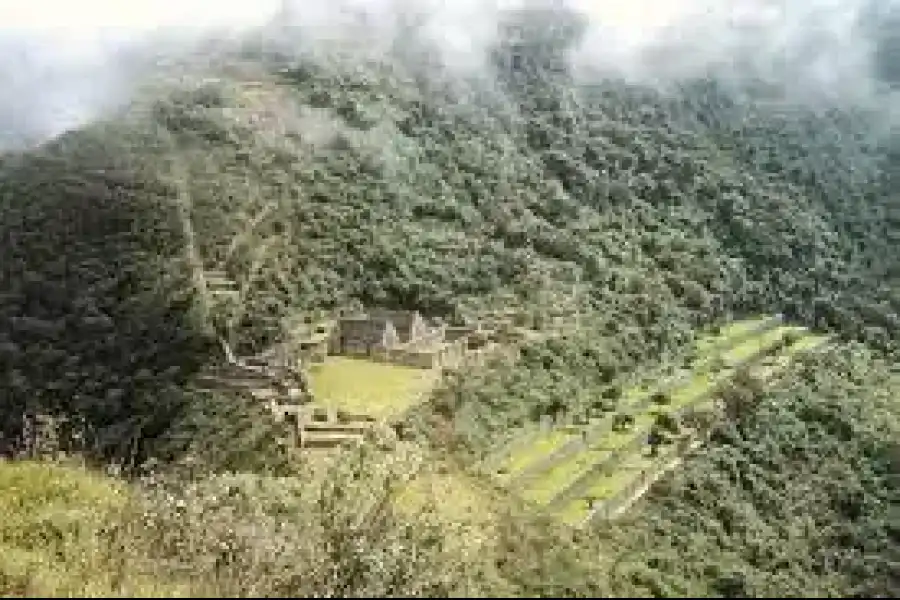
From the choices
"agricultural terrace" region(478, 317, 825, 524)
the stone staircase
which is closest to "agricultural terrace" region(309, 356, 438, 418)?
the stone staircase

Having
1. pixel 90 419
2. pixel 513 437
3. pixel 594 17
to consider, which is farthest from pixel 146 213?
pixel 594 17

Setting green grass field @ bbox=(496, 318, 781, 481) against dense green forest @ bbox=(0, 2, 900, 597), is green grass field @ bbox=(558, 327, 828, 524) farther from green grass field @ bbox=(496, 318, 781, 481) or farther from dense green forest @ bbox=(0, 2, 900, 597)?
dense green forest @ bbox=(0, 2, 900, 597)

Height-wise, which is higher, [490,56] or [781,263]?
[490,56]

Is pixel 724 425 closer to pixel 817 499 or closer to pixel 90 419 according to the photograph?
pixel 817 499

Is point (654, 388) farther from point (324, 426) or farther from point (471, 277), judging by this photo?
point (324, 426)

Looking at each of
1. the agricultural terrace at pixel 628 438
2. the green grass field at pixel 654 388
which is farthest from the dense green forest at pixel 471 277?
the agricultural terrace at pixel 628 438

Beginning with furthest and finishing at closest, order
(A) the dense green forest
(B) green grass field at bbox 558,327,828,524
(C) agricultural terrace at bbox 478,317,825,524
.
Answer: (C) agricultural terrace at bbox 478,317,825,524 → (B) green grass field at bbox 558,327,828,524 → (A) the dense green forest

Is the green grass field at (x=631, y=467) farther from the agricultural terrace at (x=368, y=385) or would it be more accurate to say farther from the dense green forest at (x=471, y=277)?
the agricultural terrace at (x=368, y=385)
